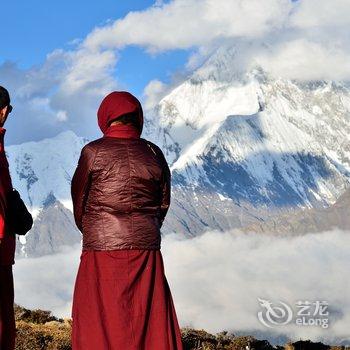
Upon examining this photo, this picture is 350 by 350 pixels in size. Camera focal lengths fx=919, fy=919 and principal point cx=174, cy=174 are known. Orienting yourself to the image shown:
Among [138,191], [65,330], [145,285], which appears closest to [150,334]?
[145,285]

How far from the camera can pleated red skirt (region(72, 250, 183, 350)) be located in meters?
6.38

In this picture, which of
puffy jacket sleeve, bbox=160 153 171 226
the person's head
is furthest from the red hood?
the person's head

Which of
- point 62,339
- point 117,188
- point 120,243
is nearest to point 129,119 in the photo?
point 117,188

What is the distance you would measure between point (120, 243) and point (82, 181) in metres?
0.52

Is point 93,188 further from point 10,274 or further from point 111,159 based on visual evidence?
point 10,274

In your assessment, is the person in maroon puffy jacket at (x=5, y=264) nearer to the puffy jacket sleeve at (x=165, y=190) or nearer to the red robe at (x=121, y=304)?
the red robe at (x=121, y=304)

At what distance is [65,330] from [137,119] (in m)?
6.60

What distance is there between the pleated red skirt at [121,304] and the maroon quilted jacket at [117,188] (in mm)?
113

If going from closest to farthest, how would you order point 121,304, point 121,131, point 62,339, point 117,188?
point 121,304 < point 117,188 < point 121,131 < point 62,339

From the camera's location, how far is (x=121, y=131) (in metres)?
6.69

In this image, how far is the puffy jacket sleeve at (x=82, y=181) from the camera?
6.56 metres

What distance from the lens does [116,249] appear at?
6488mm

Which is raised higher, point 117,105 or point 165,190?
point 117,105

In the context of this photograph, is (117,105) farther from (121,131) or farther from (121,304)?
(121,304)
